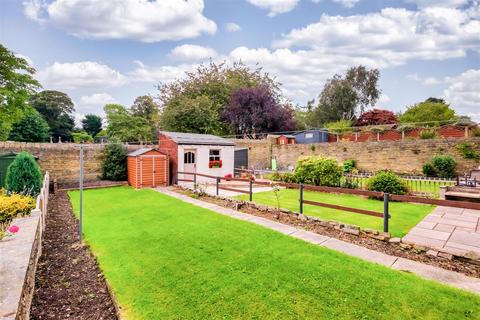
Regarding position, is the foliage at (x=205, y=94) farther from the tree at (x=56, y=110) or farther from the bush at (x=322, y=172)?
the tree at (x=56, y=110)

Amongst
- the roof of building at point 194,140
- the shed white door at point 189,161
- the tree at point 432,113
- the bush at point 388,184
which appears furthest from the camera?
the tree at point 432,113

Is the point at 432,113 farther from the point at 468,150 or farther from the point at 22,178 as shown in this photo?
the point at 22,178

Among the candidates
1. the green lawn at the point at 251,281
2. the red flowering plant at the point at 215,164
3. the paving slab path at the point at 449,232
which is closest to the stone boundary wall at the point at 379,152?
the red flowering plant at the point at 215,164

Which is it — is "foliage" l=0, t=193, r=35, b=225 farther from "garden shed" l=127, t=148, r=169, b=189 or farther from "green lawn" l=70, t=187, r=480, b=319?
"garden shed" l=127, t=148, r=169, b=189

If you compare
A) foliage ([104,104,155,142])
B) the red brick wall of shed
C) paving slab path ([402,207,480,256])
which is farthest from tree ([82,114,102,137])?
paving slab path ([402,207,480,256])

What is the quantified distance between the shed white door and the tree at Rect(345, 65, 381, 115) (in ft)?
96.0

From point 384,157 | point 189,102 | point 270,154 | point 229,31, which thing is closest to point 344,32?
point 229,31

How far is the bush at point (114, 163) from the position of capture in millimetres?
14688

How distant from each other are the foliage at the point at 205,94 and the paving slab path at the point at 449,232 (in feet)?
70.9

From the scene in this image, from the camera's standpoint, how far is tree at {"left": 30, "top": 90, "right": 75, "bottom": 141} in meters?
40.7

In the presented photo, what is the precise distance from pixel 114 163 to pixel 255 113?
16.4 m

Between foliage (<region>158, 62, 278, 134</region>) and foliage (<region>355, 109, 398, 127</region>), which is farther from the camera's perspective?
foliage (<region>355, 109, 398, 127</region>)

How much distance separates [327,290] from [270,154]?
20.2m

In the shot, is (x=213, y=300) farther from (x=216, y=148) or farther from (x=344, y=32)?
(x=344, y=32)
